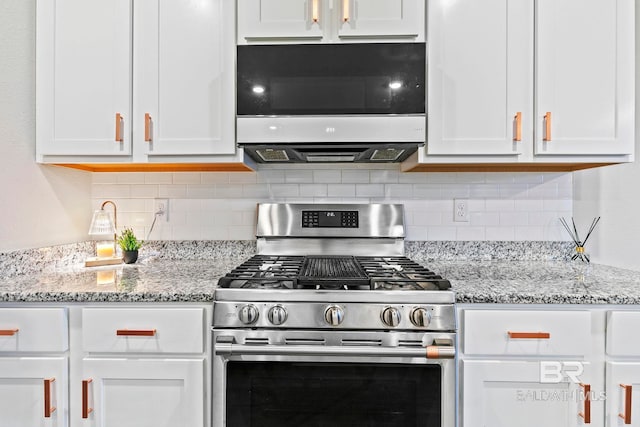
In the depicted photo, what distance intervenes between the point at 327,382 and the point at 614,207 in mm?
1597

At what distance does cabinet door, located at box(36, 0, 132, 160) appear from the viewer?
64.7 inches

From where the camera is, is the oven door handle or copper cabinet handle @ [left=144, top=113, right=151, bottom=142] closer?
the oven door handle

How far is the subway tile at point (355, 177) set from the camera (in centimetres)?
199

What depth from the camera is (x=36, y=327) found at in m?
1.28

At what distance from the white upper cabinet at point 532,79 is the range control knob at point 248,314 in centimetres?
99

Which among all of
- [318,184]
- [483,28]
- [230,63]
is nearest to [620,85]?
[483,28]

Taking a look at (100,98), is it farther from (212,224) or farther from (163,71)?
(212,224)

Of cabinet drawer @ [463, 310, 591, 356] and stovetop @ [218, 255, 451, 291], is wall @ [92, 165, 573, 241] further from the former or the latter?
cabinet drawer @ [463, 310, 591, 356]

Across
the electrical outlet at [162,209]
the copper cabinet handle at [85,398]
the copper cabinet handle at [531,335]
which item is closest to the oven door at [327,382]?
the copper cabinet handle at [531,335]

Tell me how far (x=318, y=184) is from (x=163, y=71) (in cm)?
91

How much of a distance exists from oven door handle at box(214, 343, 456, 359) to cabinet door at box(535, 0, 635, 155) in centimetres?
102

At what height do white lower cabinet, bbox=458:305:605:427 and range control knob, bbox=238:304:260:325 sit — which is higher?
range control knob, bbox=238:304:260:325

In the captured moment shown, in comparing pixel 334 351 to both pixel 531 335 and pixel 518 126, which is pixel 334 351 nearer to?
pixel 531 335

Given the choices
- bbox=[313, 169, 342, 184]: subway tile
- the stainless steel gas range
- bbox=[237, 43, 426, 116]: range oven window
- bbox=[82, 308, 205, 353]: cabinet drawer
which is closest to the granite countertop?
bbox=[82, 308, 205, 353]: cabinet drawer
